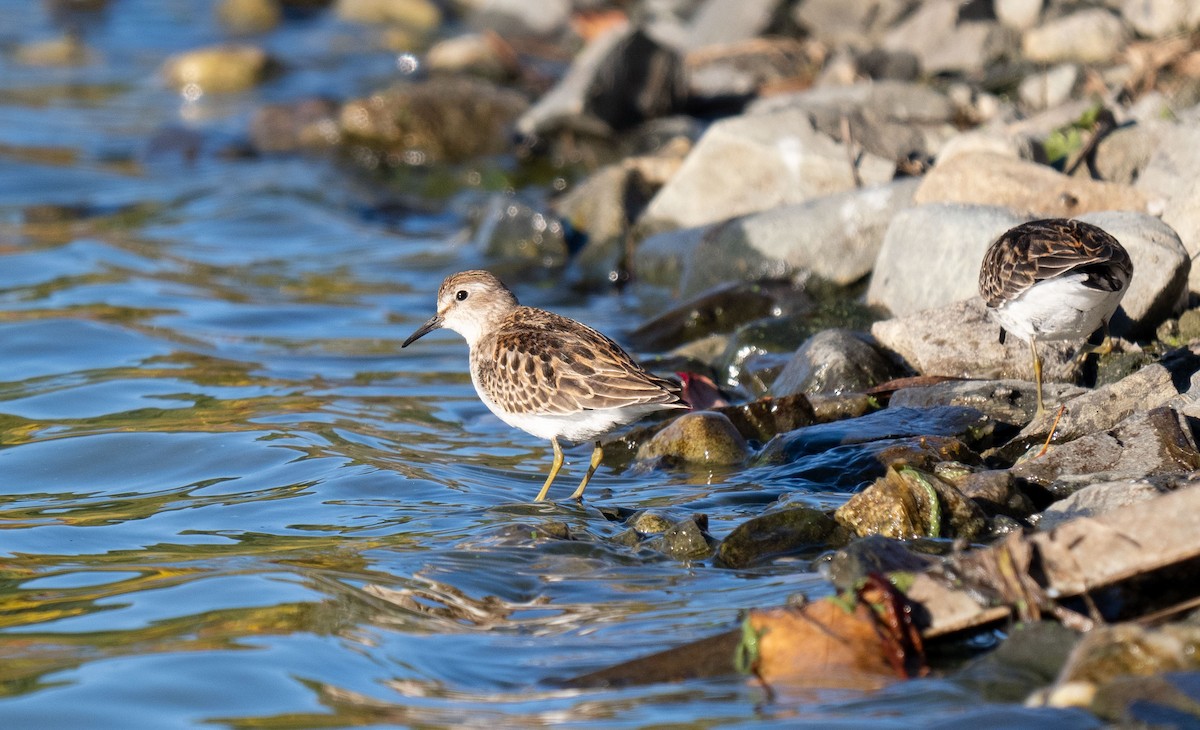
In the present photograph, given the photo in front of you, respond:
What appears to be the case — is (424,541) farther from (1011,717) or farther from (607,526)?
(1011,717)

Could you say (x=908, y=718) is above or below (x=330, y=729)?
below

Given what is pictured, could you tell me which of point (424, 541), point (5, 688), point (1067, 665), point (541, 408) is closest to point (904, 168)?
point (541, 408)

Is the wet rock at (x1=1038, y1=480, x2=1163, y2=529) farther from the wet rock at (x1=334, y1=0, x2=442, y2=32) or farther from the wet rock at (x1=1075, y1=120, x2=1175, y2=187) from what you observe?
the wet rock at (x1=334, y1=0, x2=442, y2=32)

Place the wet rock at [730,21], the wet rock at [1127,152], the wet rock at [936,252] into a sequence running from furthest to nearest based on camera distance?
the wet rock at [730,21] < the wet rock at [1127,152] < the wet rock at [936,252]

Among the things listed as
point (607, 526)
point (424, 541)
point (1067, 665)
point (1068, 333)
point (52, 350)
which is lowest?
point (1067, 665)

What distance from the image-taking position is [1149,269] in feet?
26.0

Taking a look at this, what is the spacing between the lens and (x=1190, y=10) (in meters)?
12.4

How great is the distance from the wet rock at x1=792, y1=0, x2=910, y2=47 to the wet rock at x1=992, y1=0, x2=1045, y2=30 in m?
1.90

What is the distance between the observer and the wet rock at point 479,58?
64.3ft

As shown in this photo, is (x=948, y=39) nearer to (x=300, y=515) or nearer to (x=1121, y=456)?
(x=1121, y=456)

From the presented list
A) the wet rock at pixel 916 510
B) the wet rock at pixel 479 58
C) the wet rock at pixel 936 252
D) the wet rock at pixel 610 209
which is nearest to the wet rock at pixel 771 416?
the wet rock at pixel 936 252

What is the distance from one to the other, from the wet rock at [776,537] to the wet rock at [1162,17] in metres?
8.43

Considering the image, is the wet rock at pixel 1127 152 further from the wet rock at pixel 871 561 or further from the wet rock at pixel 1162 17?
the wet rock at pixel 871 561

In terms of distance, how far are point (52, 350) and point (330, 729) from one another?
7.02 meters
